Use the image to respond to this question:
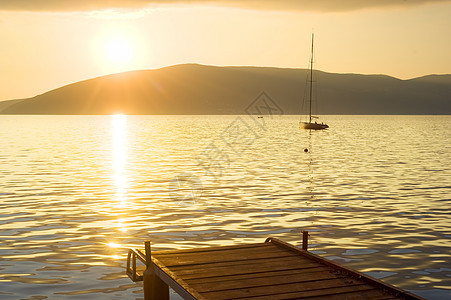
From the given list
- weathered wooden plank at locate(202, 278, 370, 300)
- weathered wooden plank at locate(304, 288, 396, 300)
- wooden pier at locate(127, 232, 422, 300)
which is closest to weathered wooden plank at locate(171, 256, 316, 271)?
wooden pier at locate(127, 232, 422, 300)

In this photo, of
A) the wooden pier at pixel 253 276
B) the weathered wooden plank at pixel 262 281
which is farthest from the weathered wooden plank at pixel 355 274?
the weathered wooden plank at pixel 262 281

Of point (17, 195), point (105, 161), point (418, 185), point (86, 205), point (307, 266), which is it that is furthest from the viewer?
point (105, 161)

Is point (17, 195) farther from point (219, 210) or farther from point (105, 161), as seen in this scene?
point (105, 161)

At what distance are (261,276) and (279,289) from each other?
89cm

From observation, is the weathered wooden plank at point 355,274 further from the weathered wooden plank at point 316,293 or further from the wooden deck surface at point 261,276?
the weathered wooden plank at point 316,293

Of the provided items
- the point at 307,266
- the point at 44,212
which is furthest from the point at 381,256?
the point at 44,212

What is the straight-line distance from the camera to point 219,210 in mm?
22938

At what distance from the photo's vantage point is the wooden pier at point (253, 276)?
9.53 m

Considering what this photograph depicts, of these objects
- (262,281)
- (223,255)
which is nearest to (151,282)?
(223,255)

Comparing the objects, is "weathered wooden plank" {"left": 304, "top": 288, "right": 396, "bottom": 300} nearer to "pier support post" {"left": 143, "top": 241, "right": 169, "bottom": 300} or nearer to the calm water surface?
the calm water surface

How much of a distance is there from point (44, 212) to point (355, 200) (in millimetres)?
13772

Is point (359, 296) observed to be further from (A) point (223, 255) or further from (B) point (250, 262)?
(A) point (223, 255)

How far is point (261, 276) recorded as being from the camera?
10.6 meters

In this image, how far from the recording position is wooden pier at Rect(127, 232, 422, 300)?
9.53 metres
